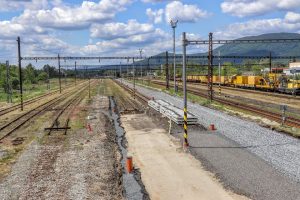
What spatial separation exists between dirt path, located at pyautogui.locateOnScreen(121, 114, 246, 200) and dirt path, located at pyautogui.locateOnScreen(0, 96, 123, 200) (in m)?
1.34

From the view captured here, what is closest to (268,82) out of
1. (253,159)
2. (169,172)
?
(253,159)

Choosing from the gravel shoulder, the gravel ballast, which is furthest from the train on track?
the gravel shoulder

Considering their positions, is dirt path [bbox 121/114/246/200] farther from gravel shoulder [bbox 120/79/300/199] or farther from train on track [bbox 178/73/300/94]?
train on track [bbox 178/73/300/94]

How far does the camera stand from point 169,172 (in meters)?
19.5

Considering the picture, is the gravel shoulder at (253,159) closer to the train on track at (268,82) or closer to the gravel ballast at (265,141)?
the gravel ballast at (265,141)

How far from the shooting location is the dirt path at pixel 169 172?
16281 mm

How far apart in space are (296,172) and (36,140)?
1796 centimetres

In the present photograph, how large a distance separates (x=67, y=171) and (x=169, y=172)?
15.9ft

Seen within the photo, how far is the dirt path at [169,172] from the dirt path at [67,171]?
52.7 inches

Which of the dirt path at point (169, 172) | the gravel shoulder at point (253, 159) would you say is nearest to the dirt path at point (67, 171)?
the dirt path at point (169, 172)

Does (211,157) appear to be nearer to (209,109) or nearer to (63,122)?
(63,122)

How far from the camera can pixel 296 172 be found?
18.3m

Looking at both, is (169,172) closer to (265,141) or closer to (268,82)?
(265,141)

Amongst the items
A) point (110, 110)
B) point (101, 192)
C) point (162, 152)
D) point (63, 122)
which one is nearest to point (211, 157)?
point (162, 152)
